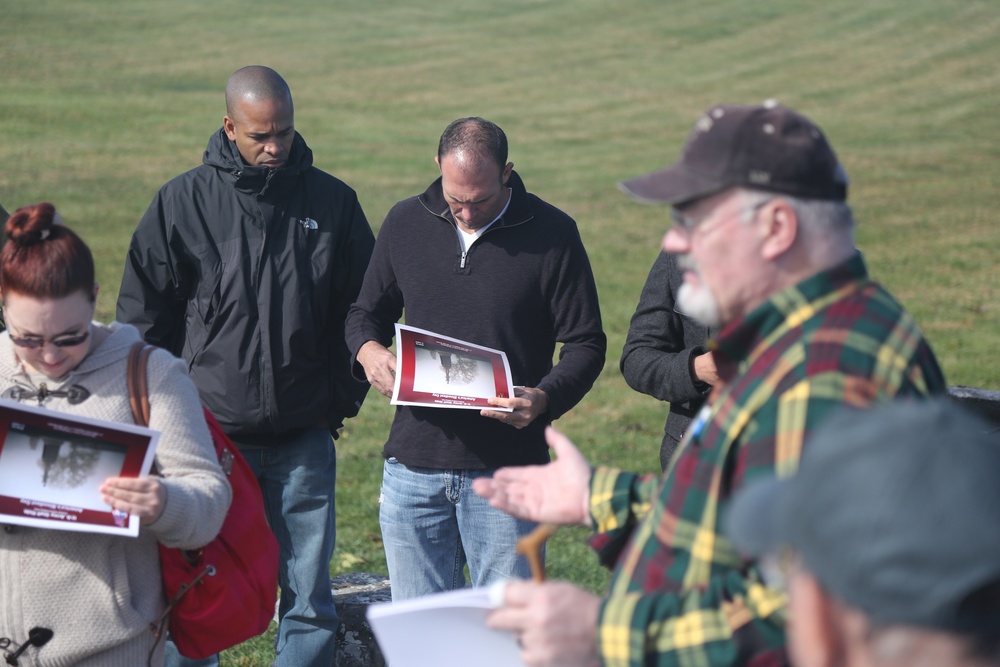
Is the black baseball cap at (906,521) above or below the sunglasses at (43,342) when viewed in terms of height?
above

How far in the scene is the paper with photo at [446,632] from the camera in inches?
100.0

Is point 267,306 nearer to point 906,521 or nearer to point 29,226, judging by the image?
point 29,226

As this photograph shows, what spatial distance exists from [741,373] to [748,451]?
215mm

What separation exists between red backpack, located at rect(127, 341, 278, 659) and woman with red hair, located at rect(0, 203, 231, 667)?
0.12ft

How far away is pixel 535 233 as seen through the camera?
4695 mm

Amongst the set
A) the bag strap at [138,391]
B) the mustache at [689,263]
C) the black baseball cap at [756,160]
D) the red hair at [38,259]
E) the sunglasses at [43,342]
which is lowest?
the bag strap at [138,391]

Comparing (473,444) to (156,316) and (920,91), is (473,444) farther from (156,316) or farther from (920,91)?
(920,91)

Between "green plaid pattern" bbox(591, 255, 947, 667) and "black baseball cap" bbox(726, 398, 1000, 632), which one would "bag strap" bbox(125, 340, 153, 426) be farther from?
"black baseball cap" bbox(726, 398, 1000, 632)

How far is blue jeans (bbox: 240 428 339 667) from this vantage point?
4930mm

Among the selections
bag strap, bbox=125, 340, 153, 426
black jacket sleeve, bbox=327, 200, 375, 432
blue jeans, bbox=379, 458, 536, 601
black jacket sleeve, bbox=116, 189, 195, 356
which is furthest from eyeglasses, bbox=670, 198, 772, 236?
black jacket sleeve, bbox=116, 189, 195, 356

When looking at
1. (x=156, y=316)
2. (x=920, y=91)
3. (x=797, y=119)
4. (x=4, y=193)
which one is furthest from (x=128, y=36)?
(x=797, y=119)

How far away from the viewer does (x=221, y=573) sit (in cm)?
363

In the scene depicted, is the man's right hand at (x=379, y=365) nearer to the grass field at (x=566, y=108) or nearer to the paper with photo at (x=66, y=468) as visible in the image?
the paper with photo at (x=66, y=468)

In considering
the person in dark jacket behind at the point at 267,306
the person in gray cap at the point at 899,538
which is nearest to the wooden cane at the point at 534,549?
the person in gray cap at the point at 899,538
